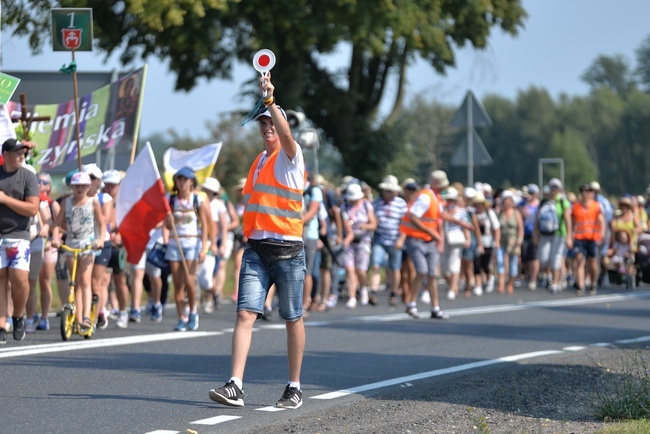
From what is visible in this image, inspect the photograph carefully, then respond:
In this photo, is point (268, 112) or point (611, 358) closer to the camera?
point (268, 112)

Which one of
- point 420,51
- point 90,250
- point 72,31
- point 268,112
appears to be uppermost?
point 420,51

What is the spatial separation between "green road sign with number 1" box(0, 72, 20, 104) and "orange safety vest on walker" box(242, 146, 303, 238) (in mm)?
5217

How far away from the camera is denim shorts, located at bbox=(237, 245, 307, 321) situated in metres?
8.70

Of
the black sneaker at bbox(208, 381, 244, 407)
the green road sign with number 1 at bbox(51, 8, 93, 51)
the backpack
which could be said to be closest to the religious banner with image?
the green road sign with number 1 at bbox(51, 8, 93, 51)

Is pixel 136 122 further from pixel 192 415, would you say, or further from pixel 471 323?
pixel 192 415

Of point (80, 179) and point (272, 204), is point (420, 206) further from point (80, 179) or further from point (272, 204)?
point (272, 204)

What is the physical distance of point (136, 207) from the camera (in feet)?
47.4

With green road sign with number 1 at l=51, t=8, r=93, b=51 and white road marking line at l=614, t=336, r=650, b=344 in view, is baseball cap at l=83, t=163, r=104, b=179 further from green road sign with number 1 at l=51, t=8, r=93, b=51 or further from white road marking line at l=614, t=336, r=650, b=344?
white road marking line at l=614, t=336, r=650, b=344

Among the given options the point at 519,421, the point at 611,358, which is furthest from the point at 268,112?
the point at 611,358

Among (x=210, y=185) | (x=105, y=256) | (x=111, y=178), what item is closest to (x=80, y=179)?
(x=105, y=256)

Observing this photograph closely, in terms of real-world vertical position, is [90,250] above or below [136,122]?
below

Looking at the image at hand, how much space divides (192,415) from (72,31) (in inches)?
301

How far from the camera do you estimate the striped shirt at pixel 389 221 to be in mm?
20797

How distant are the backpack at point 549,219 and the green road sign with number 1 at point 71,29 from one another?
37.6ft
